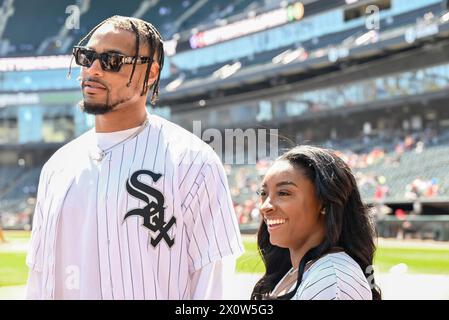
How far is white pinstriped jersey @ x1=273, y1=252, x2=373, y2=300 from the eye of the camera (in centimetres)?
175

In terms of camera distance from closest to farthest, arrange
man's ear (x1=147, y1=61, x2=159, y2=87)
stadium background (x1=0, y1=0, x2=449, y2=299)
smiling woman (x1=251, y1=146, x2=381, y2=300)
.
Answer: smiling woman (x1=251, y1=146, x2=381, y2=300) → man's ear (x1=147, y1=61, x2=159, y2=87) → stadium background (x1=0, y1=0, x2=449, y2=299)

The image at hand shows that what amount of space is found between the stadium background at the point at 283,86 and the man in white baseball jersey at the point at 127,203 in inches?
498

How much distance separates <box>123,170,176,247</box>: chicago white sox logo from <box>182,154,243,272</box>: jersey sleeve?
9 cm

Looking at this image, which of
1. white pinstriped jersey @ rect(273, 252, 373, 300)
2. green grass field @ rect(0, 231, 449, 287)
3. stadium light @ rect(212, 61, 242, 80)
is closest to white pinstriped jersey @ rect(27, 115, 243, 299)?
white pinstriped jersey @ rect(273, 252, 373, 300)

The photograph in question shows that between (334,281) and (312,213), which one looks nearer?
(334,281)

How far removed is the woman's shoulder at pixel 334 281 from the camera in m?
1.75

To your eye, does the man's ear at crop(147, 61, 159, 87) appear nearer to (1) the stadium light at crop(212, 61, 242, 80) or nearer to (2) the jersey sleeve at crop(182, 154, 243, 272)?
(2) the jersey sleeve at crop(182, 154, 243, 272)

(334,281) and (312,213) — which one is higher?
(312,213)

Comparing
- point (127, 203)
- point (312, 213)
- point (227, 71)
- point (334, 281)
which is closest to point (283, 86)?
point (227, 71)

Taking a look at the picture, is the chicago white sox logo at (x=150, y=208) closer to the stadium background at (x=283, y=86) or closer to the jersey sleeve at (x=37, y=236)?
the jersey sleeve at (x=37, y=236)

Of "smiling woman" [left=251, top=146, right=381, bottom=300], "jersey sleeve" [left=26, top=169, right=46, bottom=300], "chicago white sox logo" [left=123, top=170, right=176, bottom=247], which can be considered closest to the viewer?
"smiling woman" [left=251, top=146, right=381, bottom=300]

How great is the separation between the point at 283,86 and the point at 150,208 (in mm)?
29223

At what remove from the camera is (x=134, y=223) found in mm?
2143

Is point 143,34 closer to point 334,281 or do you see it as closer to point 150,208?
point 150,208
